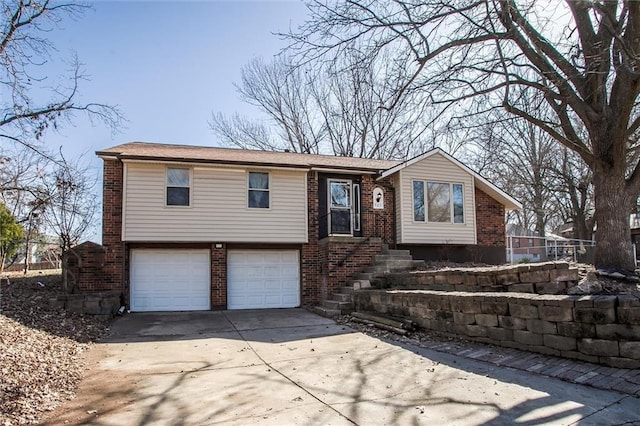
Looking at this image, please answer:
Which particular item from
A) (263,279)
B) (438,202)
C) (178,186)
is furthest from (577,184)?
(178,186)

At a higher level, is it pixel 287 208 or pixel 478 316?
pixel 287 208

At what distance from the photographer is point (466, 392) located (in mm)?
4770

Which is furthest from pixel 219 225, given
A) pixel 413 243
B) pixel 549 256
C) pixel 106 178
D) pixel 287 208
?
pixel 549 256

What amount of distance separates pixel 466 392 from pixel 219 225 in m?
9.44

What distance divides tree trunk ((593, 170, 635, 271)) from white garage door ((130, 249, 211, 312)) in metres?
10.0

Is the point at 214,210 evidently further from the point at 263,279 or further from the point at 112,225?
the point at 112,225

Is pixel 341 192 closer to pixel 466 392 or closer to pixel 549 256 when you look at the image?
pixel 466 392

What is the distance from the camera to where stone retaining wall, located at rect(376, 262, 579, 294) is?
6.91 metres

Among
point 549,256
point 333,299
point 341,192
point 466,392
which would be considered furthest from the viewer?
point 549,256

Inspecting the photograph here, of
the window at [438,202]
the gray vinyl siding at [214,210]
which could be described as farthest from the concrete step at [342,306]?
the window at [438,202]

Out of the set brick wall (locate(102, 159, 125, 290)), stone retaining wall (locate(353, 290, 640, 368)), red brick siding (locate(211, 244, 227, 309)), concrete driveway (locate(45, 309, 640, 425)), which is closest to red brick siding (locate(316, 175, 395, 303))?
red brick siding (locate(211, 244, 227, 309))

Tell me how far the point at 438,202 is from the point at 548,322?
871cm

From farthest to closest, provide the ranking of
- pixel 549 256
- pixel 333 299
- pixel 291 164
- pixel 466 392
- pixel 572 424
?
pixel 549 256
pixel 291 164
pixel 333 299
pixel 466 392
pixel 572 424

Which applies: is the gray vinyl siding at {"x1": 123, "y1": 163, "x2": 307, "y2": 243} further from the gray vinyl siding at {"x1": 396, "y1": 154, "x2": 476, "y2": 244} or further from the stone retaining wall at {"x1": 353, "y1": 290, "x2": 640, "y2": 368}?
the stone retaining wall at {"x1": 353, "y1": 290, "x2": 640, "y2": 368}
